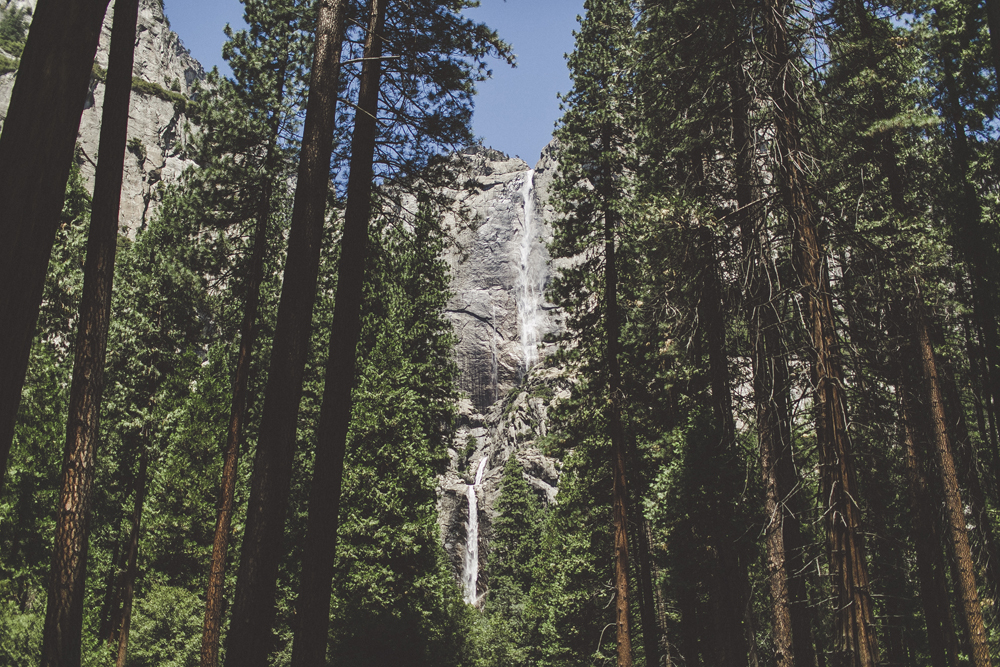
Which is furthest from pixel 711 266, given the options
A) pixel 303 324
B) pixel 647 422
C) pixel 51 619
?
pixel 647 422

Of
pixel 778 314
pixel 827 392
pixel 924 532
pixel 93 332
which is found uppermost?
pixel 778 314

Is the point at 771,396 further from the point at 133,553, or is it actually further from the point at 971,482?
the point at 133,553

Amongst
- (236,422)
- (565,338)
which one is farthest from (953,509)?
(236,422)

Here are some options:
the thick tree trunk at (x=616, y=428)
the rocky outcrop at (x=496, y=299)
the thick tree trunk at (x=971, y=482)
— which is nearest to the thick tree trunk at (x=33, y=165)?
the thick tree trunk at (x=616, y=428)

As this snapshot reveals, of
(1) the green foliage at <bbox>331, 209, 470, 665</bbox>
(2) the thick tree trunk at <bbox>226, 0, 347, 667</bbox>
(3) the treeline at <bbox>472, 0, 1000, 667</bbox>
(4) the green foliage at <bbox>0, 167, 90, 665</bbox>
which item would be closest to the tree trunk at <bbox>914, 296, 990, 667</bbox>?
(3) the treeline at <bbox>472, 0, 1000, 667</bbox>

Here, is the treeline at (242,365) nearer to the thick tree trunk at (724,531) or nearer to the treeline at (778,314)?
the treeline at (778,314)

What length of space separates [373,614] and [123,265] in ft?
46.4

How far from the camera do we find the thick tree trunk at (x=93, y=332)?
17.0ft

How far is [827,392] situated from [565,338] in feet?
36.0

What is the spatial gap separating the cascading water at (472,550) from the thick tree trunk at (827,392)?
4653 centimetres

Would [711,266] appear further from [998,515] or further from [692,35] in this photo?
[998,515]

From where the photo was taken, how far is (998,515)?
1595 centimetres

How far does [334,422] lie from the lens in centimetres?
657

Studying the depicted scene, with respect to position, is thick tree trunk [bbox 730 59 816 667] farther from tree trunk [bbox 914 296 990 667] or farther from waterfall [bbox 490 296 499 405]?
waterfall [bbox 490 296 499 405]
